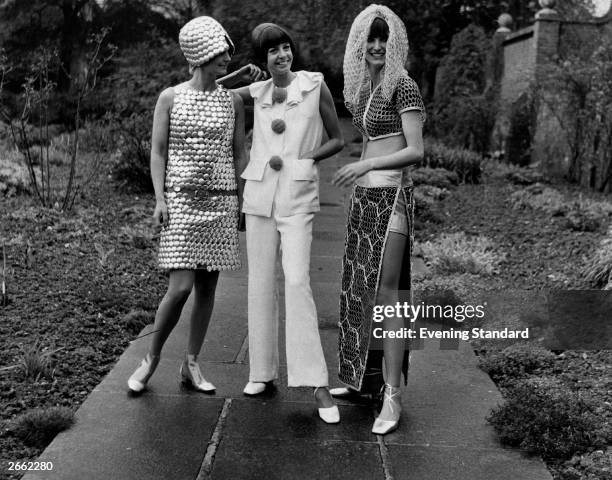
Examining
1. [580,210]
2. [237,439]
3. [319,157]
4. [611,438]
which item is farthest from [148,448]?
[580,210]

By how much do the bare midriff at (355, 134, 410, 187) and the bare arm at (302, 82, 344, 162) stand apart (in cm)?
17

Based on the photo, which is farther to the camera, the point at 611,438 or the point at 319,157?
the point at 319,157

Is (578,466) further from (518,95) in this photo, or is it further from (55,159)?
(518,95)

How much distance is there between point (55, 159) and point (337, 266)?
7288mm

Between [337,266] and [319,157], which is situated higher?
[319,157]

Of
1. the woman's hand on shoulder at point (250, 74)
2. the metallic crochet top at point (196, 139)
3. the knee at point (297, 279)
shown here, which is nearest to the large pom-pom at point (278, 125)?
the metallic crochet top at point (196, 139)

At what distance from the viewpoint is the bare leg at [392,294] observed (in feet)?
12.6

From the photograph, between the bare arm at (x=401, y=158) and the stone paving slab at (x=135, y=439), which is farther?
the bare arm at (x=401, y=158)

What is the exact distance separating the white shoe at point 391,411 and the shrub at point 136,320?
1941mm

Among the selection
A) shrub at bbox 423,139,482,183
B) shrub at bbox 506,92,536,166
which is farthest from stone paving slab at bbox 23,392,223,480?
shrub at bbox 506,92,536,166

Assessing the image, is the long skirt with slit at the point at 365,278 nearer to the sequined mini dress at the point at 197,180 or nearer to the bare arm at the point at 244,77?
the sequined mini dress at the point at 197,180

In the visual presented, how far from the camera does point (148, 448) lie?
3490mm

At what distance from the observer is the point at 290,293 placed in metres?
3.90

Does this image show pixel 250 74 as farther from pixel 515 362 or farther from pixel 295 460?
pixel 515 362
